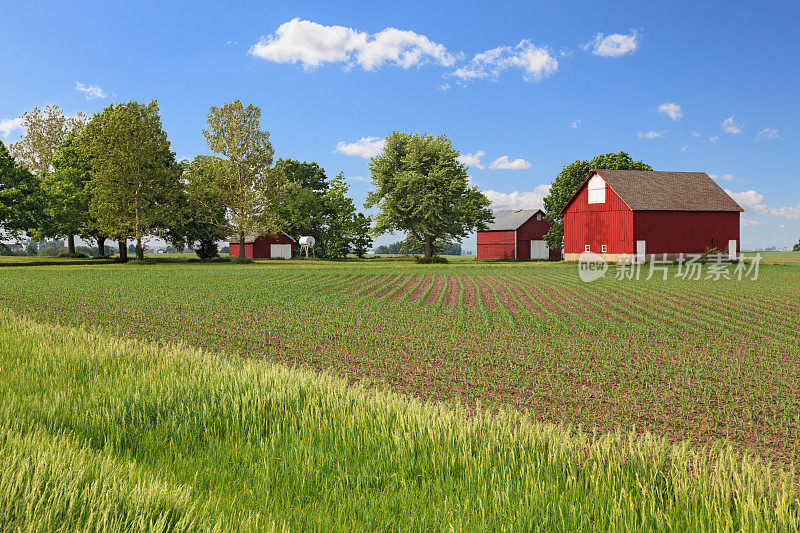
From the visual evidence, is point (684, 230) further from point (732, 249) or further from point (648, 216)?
point (732, 249)

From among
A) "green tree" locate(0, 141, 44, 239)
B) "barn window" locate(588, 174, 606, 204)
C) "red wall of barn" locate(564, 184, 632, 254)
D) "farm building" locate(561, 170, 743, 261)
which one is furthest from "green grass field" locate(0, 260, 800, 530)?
"green tree" locate(0, 141, 44, 239)

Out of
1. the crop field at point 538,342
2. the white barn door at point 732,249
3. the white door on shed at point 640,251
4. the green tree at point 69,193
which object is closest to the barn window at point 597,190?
the white door on shed at point 640,251

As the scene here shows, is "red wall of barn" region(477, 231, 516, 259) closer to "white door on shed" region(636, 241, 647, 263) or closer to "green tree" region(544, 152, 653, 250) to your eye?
"green tree" region(544, 152, 653, 250)

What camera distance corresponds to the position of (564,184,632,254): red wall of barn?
48.7 meters

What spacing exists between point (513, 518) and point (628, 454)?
6.44 ft

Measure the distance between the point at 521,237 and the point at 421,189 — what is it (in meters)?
23.3

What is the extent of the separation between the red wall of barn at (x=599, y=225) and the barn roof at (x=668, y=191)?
4.42 feet

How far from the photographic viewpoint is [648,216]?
48250 millimetres

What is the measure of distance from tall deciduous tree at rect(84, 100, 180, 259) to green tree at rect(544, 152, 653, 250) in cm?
4858

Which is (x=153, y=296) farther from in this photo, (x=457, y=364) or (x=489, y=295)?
(x=457, y=364)

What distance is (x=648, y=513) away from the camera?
11.7 feet

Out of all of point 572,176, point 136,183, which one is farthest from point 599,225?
point 136,183

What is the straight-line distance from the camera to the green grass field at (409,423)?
352cm

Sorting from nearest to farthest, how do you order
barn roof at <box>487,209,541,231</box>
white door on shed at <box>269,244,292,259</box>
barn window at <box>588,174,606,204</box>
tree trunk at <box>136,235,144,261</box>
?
barn window at <box>588,174,606,204</box>
tree trunk at <box>136,235,144,261</box>
barn roof at <box>487,209,541,231</box>
white door on shed at <box>269,244,292,259</box>
